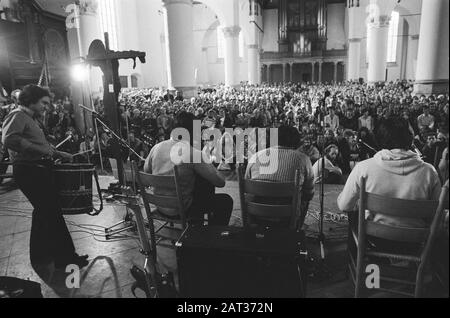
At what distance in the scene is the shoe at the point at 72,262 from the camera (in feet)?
11.3

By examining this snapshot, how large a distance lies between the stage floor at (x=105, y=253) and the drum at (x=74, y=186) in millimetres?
601

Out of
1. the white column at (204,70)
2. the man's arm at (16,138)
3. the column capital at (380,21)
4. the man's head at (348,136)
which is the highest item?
the column capital at (380,21)

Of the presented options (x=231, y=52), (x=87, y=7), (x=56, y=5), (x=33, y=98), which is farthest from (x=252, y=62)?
(x=33, y=98)

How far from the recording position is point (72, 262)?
3.48m

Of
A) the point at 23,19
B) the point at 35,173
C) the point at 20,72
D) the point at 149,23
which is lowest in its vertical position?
the point at 35,173

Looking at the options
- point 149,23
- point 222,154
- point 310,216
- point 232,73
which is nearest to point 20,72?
point 222,154

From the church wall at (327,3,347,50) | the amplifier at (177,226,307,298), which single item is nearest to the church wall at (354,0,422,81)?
the church wall at (327,3,347,50)

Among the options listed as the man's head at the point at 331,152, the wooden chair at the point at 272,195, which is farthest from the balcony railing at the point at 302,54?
the wooden chair at the point at 272,195

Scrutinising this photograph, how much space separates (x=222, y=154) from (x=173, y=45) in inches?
241

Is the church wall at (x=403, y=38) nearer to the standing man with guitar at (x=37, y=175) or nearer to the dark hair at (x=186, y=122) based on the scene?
the dark hair at (x=186, y=122)

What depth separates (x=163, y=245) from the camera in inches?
155

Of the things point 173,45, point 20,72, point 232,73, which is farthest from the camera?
point 232,73
